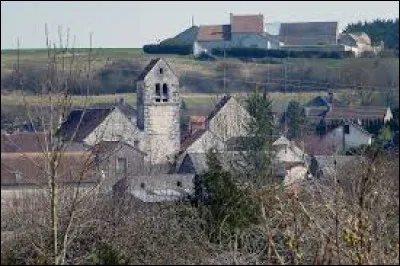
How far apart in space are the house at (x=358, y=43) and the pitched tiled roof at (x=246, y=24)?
130 centimetres

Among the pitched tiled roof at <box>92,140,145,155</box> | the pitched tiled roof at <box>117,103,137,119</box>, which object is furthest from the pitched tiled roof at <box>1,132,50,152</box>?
the pitched tiled roof at <box>117,103,137,119</box>

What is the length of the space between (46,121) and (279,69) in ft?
16.3

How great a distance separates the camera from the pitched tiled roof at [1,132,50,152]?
577 cm

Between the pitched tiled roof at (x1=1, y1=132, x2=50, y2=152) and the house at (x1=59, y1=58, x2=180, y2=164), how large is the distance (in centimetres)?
508

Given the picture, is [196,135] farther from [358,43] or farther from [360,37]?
[358,43]

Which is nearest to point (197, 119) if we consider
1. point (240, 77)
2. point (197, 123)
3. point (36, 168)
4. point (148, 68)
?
point (197, 123)

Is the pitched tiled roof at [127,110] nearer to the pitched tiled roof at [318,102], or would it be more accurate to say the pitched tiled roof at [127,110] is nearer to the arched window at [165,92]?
the arched window at [165,92]

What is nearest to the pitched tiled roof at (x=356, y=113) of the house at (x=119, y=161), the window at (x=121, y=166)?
the house at (x=119, y=161)

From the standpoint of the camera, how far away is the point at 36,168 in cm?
873

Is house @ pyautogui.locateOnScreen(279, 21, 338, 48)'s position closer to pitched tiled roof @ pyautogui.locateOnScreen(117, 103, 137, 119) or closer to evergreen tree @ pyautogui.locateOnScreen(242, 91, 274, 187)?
evergreen tree @ pyautogui.locateOnScreen(242, 91, 274, 187)

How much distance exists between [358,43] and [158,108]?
209 inches

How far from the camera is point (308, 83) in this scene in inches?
550

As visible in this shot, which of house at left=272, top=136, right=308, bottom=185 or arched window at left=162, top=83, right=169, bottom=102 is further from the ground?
arched window at left=162, top=83, right=169, bottom=102

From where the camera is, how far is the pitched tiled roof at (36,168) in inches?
224
